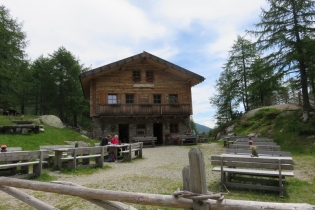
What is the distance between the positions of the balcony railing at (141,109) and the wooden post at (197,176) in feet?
65.7

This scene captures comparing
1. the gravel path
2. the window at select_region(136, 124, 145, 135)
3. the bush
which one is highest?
the bush

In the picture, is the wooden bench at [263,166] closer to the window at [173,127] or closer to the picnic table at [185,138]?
the picnic table at [185,138]

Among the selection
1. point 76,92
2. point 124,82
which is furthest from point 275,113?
point 76,92

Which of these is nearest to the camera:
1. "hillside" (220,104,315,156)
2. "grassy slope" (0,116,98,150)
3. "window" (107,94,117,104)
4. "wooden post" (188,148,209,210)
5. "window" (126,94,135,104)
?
"wooden post" (188,148,209,210)

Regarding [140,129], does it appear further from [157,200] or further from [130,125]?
[157,200]

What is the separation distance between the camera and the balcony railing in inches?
Answer: 878

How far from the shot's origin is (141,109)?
23094mm

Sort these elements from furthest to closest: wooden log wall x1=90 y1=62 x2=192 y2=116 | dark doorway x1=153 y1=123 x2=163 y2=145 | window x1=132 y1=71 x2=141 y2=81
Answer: dark doorway x1=153 y1=123 x2=163 y2=145 → window x1=132 y1=71 x2=141 y2=81 → wooden log wall x1=90 y1=62 x2=192 y2=116

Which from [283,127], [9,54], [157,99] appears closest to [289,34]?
[283,127]

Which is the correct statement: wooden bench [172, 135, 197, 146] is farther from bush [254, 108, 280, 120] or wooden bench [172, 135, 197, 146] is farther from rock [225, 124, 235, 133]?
bush [254, 108, 280, 120]

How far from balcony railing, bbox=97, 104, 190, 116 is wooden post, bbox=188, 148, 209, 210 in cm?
2003

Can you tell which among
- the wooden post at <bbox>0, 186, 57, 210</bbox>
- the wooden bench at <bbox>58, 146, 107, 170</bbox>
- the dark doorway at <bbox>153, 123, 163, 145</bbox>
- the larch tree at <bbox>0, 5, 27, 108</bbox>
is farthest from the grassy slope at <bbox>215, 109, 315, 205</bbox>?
the larch tree at <bbox>0, 5, 27, 108</bbox>

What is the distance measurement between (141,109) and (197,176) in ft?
67.1

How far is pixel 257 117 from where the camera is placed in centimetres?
2342
